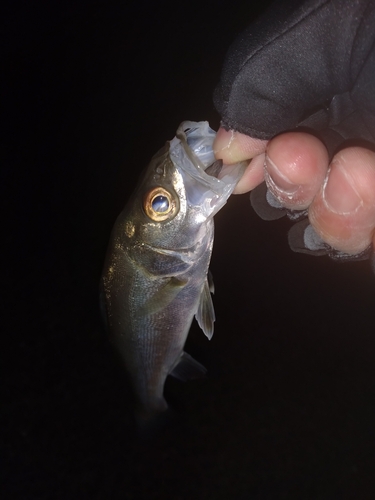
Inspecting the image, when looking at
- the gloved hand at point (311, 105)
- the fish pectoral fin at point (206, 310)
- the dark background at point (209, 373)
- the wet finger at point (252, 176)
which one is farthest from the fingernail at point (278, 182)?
the dark background at point (209, 373)

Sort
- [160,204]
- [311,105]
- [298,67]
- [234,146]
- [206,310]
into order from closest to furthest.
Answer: [298,67] → [311,105] → [234,146] → [160,204] → [206,310]

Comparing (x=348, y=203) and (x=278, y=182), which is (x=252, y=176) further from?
(x=348, y=203)

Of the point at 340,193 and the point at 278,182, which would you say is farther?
the point at 278,182

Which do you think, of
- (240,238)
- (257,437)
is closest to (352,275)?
(240,238)

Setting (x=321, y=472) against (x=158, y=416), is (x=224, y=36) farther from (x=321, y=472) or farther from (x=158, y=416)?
(x=321, y=472)

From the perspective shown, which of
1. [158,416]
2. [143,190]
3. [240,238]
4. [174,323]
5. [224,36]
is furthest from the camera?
[224,36]

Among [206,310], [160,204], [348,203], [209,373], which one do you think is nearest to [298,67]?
[348,203]
